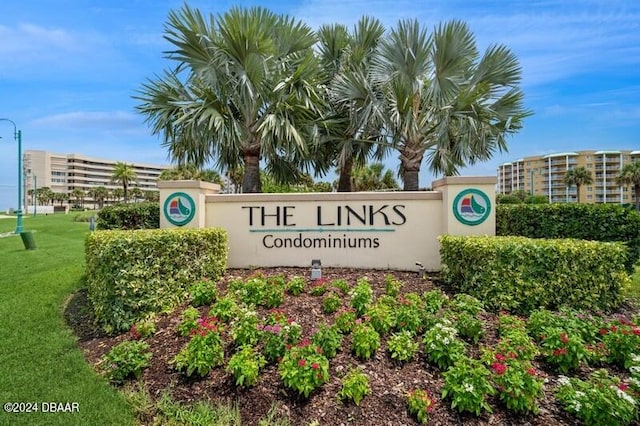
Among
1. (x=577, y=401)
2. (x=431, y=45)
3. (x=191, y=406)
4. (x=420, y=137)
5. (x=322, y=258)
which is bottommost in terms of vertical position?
(x=191, y=406)

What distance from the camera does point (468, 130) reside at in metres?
10.6

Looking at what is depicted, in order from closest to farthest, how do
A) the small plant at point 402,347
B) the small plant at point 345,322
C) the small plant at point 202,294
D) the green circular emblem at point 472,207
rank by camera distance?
the small plant at point 402,347
the small plant at point 345,322
the small plant at point 202,294
the green circular emblem at point 472,207

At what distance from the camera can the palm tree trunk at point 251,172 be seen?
1011 cm

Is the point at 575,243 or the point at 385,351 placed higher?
the point at 575,243

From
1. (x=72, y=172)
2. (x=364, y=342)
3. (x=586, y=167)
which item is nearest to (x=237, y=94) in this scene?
(x=364, y=342)

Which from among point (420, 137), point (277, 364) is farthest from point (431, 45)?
point (277, 364)

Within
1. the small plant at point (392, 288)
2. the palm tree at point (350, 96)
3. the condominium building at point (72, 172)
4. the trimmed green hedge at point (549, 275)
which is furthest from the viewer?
the condominium building at point (72, 172)

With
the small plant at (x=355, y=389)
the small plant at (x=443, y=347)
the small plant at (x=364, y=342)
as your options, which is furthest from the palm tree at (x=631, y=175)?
the small plant at (x=355, y=389)

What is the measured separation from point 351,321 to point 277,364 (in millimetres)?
933

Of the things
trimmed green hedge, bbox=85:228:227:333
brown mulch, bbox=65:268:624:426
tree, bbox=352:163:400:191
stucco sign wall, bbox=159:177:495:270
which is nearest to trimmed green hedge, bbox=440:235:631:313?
→ brown mulch, bbox=65:268:624:426

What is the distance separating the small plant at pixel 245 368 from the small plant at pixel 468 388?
1551mm

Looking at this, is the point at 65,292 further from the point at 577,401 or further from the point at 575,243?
the point at 575,243

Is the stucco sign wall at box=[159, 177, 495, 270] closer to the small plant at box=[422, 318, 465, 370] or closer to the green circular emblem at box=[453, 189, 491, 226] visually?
the green circular emblem at box=[453, 189, 491, 226]

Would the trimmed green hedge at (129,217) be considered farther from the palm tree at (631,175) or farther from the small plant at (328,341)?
the palm tree at (631,175)
